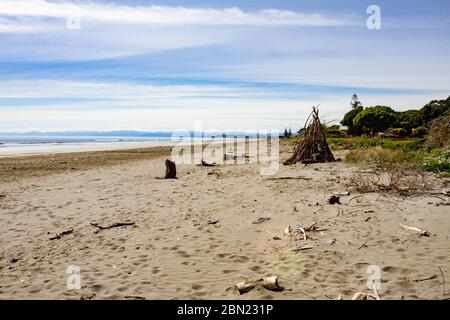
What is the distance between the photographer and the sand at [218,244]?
15.9 ft

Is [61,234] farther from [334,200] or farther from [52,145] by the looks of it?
[52,145]

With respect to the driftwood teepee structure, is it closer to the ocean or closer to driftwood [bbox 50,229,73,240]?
driftwood [bbox 50,229,73,240]

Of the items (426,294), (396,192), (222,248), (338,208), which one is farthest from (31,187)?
(426,294)

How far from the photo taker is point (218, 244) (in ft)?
21.6

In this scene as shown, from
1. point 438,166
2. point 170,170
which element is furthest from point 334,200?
point 170,170

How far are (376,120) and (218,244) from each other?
35943 mm

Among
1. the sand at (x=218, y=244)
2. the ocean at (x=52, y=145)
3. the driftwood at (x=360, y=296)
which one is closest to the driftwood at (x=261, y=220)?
the sand at (x=218, y=244)

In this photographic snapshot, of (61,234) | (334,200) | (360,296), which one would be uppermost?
(334,200)

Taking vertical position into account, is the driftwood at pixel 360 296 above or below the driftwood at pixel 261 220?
below

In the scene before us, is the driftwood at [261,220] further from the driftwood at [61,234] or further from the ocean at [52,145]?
the ocean at [52,145]

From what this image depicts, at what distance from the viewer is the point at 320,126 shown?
57.8 feet

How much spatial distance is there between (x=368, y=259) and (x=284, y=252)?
123cm

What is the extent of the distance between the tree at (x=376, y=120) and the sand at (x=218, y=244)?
29.9 m
